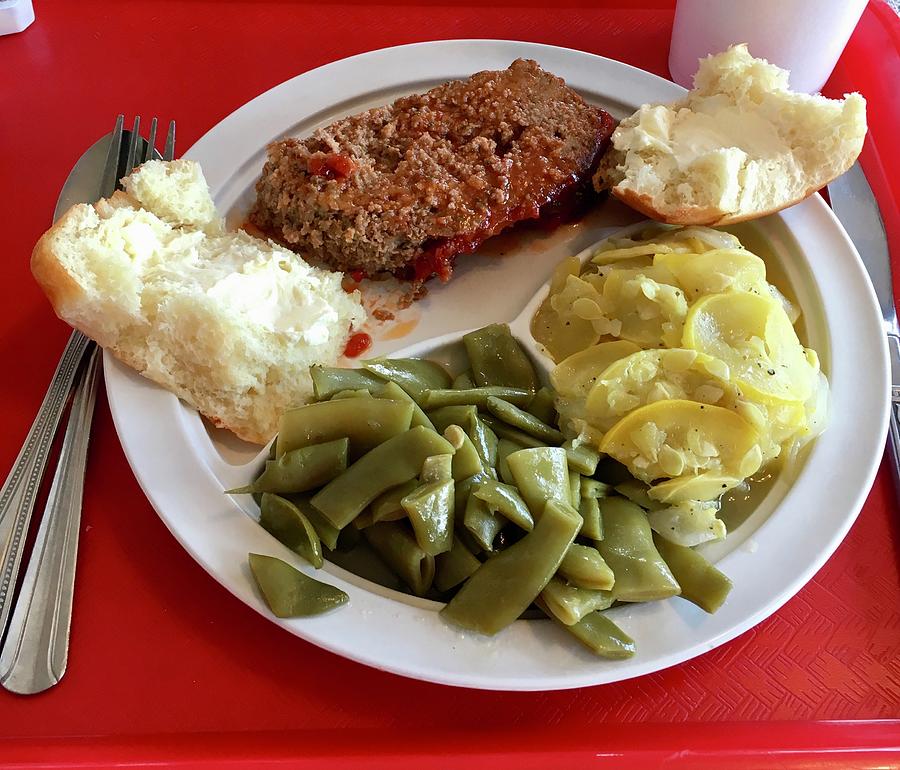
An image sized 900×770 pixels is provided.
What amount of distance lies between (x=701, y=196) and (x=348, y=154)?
1123 millimetres

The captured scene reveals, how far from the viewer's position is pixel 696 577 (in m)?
1.81

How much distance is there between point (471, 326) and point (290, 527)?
93 centimetres

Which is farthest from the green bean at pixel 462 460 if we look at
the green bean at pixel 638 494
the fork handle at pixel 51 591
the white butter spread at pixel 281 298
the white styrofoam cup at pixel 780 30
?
the white styrofoam cup at pixel 780 30

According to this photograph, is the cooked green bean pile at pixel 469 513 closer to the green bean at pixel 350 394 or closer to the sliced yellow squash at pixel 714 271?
the green bean at pixel 350 394

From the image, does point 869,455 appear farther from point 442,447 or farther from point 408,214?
point 408,214

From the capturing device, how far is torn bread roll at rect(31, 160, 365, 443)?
83.3 inches

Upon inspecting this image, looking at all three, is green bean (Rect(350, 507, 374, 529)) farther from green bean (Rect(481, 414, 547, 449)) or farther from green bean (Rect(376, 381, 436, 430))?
green bean (Rect(481, 414, 547, 449))

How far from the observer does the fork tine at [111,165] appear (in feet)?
8.33

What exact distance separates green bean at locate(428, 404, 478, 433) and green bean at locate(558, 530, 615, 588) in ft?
1.41

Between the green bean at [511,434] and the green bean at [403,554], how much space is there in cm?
38

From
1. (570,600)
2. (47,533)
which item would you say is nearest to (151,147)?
(47,533)

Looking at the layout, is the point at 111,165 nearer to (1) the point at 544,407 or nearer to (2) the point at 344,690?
(1) the point at 544,407

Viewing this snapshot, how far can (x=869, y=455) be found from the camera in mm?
2047

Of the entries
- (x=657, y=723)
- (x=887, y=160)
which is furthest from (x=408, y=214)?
(x=887, y=160)
